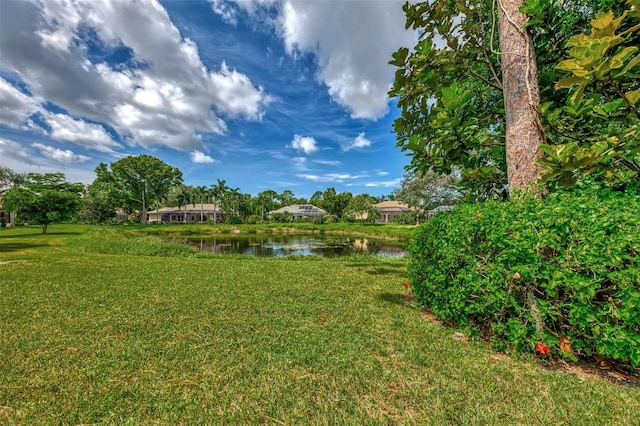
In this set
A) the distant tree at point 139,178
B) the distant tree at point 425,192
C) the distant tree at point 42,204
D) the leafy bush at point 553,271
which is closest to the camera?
the leafy bush at point 553,271

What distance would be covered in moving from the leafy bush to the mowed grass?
351mm

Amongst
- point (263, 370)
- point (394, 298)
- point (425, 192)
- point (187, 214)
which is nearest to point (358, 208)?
point (425, 192)

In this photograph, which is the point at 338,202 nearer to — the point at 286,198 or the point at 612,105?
the point at 286,198

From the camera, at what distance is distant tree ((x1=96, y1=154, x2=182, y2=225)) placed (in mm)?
45031

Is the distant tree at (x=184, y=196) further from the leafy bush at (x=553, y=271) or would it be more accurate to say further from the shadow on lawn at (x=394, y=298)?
the leafy bush at (x=553, y=271)

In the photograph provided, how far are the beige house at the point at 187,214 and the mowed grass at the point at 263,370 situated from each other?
63.4m

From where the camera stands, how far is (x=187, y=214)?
64.1 m

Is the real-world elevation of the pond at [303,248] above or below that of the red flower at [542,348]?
below

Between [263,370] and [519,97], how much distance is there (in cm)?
392

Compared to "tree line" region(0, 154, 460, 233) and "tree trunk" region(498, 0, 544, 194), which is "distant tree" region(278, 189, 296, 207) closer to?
"tree line" region(0, 154, 460, 233)

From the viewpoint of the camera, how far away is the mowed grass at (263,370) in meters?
1.94

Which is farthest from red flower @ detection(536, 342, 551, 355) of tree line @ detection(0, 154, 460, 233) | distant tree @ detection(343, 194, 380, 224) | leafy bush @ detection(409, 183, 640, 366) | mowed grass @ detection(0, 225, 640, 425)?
distant tree @ detection(343, 194, 380, 224)

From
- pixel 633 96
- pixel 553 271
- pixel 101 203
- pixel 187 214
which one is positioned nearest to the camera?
pixel 633 96

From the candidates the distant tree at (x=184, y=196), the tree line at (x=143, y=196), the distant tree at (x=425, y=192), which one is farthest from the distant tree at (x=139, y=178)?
the distant tree at (x=425, y=192)
